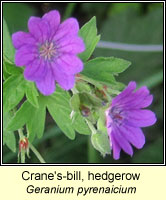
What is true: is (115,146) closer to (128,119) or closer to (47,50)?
(128,119)

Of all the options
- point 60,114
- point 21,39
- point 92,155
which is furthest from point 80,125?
point 92,155

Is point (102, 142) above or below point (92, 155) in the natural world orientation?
above

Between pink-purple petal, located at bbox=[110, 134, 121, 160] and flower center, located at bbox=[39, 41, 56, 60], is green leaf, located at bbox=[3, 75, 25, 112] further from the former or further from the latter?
pink-purple petal, located at bbox=[110, 134, 121, 160]

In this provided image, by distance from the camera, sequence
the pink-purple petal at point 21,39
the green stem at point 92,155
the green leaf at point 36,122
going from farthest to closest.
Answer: the green stem at point 92,155 < the green leaf at point 36,122 < the pink-purple petal at point 21,39

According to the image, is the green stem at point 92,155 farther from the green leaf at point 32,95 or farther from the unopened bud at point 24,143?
the green leaf at point 32,95

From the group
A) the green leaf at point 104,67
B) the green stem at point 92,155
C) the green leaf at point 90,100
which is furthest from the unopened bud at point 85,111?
the green stem at point 92,155

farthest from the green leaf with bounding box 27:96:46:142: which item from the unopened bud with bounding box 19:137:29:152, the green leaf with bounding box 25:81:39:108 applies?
the green leaf with bounding box 25:81:39:108
